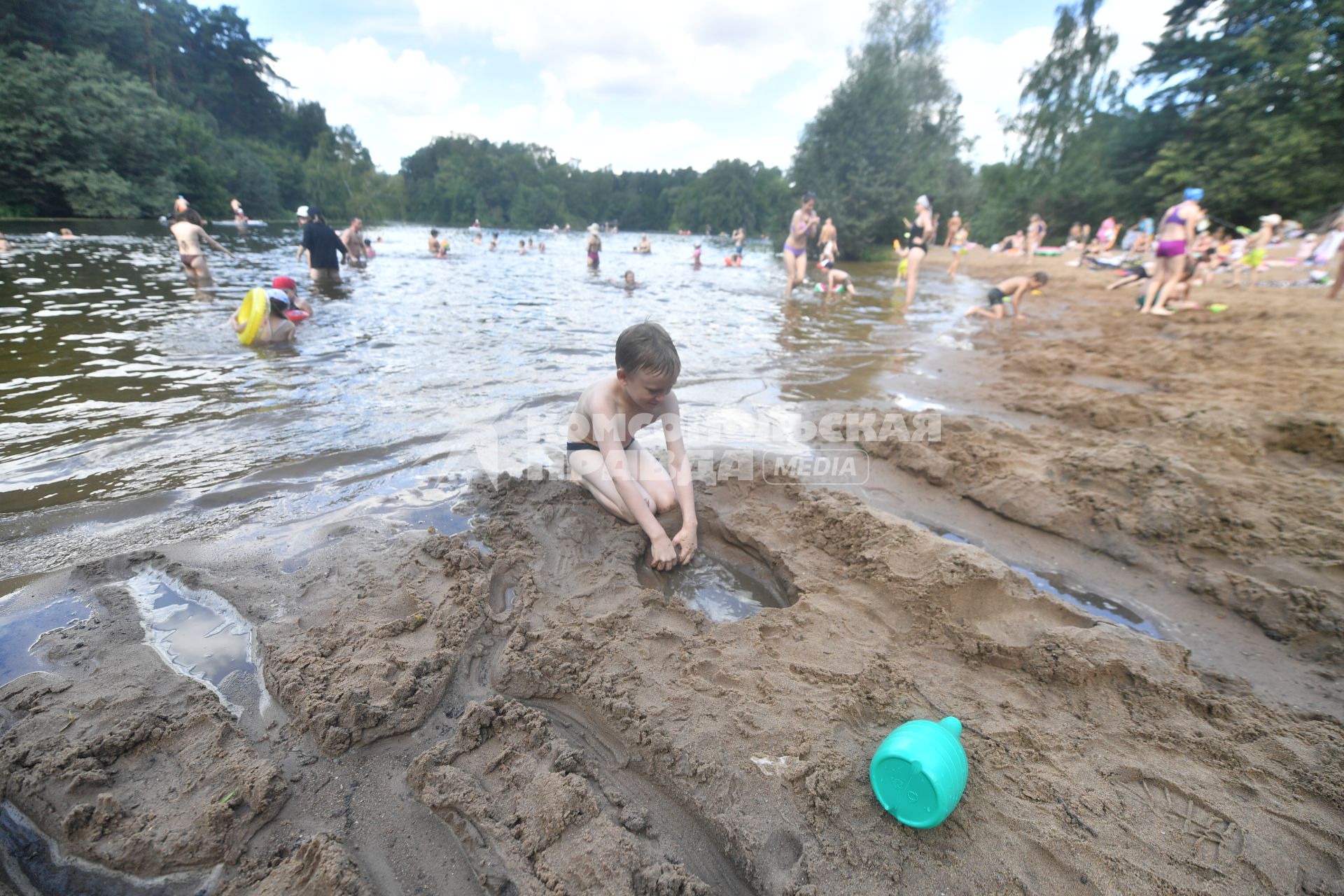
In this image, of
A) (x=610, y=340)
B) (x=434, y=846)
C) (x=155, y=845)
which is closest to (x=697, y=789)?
(x=434, y=846)

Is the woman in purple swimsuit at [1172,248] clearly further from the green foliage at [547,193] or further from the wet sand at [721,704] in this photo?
the green foliage at [547,193]

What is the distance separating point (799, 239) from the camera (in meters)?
12.9

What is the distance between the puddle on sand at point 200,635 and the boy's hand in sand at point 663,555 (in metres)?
1.65

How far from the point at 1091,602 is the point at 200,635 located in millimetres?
3824

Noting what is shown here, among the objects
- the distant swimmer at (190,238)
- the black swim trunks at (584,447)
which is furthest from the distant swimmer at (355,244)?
the black swim trunks at (584,447)

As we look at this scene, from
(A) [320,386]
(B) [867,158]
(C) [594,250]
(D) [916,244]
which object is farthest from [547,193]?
(A) [320,386]

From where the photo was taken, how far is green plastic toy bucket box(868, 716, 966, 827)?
1.48 m

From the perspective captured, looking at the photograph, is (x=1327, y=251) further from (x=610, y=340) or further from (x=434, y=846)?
(x=434, y=846)

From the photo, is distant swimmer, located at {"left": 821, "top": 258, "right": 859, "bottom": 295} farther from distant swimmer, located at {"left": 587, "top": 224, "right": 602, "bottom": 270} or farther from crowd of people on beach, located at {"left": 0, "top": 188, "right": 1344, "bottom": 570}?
distant swimmer, located at {"left": 587, "top": 224, "right": 602, "bottom": 270}

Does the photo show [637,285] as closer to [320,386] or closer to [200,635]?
[320,386]

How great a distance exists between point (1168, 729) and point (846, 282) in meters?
13.4

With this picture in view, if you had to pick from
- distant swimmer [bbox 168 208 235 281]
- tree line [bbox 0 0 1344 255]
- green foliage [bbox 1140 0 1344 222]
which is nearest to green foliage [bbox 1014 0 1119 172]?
tree line [bbox 0 0 1344 255]

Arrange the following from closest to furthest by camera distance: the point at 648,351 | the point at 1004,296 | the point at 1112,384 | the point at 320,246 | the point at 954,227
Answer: the point at 648,351
the point at 1112,384
the point at 1004,296
the point at 320,246
the point at 954,227

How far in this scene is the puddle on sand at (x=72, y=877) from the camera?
141 cm
